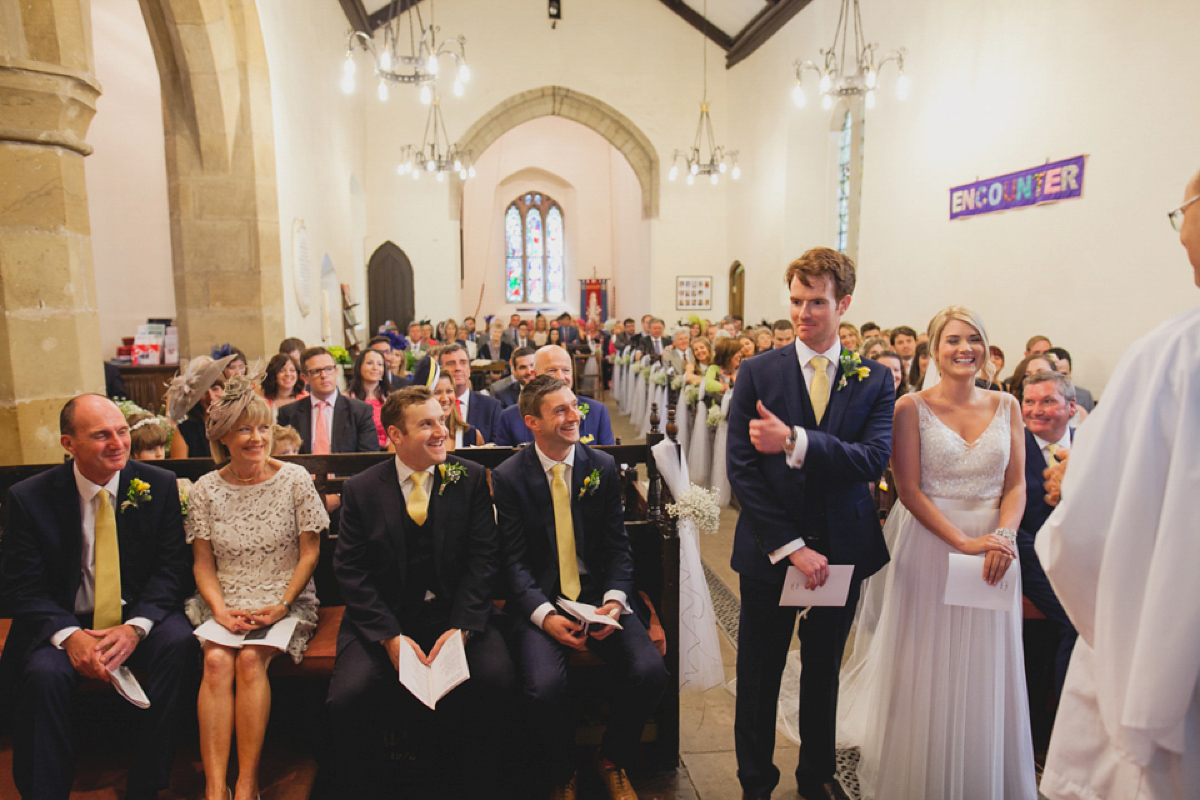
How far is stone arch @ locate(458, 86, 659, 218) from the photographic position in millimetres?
14344

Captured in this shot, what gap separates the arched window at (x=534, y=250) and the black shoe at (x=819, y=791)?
759 inches

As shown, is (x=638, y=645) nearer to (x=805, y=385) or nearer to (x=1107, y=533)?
(x=805, y=385)

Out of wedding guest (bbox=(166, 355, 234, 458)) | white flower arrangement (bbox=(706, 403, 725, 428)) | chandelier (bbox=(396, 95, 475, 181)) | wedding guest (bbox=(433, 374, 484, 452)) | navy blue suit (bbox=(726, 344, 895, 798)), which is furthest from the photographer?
chandelier (bbox=(396, 95, 475, 181))

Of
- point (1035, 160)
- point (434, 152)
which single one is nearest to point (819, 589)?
point (1035, 160)

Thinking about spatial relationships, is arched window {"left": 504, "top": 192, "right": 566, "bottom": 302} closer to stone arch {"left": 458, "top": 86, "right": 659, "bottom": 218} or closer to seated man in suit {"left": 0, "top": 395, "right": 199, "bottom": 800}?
stone arch {"left": 458, "top": 86, "right": 659, "bottom": 218}

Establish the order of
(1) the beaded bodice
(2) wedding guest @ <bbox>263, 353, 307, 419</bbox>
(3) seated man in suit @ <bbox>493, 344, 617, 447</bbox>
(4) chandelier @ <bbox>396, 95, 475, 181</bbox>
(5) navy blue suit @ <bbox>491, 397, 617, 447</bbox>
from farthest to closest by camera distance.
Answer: (4) chandelier @ <bbox>396, 95, 475, 181</bbox> < (2) wedding guest @ <bbox>263, 353, 307, 419</bbox> < (5) navy blue suit @ <bbox>491, 397, 617, 447</bbox> < (3) seated man in suit @ <bbox>493, 344, 617, 447</bbox> < (1) the beaded bodice

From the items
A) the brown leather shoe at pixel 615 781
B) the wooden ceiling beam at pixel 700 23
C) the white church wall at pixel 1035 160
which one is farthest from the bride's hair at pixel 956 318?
the wooden ceiling beam at pixel 700 23

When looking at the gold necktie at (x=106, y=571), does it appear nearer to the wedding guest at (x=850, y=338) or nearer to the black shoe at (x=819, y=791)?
the black shoe at (x=819, y=791)

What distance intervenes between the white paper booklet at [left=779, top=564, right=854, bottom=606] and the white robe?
0.88 metres

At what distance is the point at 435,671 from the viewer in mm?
2252

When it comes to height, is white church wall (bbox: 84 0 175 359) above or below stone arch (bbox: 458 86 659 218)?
below

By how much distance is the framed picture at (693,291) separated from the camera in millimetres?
15219

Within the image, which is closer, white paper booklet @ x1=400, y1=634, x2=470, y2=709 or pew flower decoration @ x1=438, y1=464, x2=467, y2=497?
white paper booklet @ x1=400, y1=634, x2=470, y2=709

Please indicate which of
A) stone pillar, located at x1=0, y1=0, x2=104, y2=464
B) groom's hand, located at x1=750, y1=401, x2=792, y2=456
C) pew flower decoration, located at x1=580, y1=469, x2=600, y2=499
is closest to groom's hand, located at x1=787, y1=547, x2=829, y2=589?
groom's hand, located at x1=750, y1=401, x2=792, y2=456
